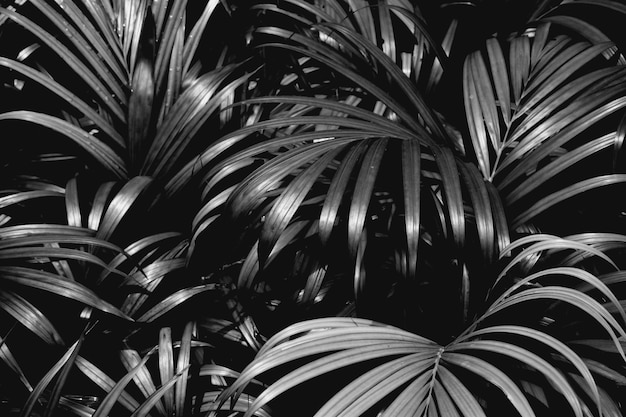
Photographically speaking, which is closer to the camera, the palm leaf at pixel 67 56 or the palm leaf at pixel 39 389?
the palm leaf at pixel 39 389

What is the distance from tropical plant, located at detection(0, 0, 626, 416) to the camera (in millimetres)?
798

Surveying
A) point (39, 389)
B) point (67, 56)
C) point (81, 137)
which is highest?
point (67, 56)

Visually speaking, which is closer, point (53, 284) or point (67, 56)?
point (53, 284)

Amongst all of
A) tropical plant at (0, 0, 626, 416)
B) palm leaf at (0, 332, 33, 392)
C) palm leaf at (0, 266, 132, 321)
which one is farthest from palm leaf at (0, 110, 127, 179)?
palm leaf at (0, 332, 33, 392)

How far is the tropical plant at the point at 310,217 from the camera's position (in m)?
0.80

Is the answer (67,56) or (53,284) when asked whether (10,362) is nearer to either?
(53,284)

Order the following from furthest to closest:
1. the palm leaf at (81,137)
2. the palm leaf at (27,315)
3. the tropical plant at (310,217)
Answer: the palm leaf at (81,137), the palm leaf at (27,315), the tropical plant at (310,217)

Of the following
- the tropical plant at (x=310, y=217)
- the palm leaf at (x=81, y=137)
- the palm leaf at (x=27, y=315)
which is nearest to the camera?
the tropical plant at (x=310, y=217)

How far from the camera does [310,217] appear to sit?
99 centimetres

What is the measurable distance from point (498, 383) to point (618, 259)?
465mm

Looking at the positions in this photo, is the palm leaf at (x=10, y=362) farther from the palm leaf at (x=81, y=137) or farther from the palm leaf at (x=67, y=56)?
the palm leaf at (x=67, y=56)

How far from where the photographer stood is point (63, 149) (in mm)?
1271

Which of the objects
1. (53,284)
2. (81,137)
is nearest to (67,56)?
(81,137)

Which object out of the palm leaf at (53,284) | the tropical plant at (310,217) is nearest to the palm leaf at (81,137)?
the tropical plant at (310,217)
